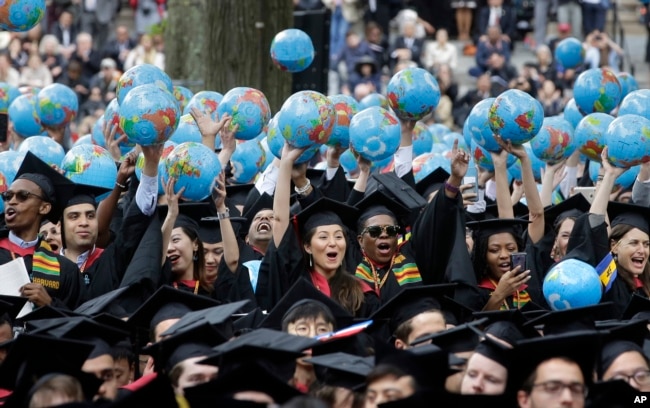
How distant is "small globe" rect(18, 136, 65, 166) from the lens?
10.3 m

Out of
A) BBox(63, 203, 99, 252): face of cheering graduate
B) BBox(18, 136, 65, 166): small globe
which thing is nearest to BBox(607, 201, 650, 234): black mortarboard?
BBox(63, 203, 99, 252): face of cheering graduate

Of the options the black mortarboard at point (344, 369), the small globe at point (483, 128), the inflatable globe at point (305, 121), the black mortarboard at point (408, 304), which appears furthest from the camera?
the small globe at point (483, 128)

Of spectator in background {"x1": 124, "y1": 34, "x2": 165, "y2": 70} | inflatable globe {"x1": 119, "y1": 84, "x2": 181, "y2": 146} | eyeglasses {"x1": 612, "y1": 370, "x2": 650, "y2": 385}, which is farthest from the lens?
spectator in background {"x1": 124, "y1": 34, "x2": 165, "y2": 70}

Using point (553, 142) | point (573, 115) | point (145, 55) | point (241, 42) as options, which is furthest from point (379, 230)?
point (145, 55)

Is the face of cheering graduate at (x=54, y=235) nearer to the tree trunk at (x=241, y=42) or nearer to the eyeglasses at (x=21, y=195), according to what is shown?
the eyeglasses at (x=21, y=195)

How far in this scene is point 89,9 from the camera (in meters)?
24.2

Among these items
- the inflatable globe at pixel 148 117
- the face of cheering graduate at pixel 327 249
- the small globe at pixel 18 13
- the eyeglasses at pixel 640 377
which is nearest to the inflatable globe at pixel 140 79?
the small globe at pixel 18 13

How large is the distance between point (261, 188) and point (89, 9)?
1455 cm

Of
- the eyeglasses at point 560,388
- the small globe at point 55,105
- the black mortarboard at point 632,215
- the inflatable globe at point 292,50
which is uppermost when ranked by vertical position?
the inflatable globe at point 292,50

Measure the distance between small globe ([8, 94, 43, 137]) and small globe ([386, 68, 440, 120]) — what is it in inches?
124

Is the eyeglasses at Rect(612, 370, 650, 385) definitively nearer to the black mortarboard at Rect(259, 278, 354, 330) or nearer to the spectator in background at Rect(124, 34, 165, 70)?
the black mortarboard at Rect(259, 278, 354, 330)

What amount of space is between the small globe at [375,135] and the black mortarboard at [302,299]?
6.26ft

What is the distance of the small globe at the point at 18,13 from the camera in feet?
30.8

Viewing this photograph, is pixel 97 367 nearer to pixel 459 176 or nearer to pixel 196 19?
pixel 459 176
